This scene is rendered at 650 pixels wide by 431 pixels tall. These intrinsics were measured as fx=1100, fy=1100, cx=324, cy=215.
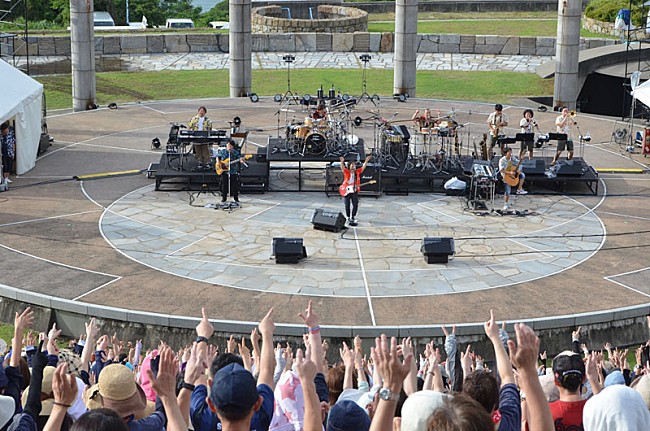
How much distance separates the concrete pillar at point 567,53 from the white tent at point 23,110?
18437mm

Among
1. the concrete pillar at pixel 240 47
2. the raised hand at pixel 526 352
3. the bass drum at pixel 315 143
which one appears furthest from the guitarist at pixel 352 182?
the concrete pillar at pixel 240 47

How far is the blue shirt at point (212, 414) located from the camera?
26.0 feet

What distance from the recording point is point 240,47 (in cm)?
4000

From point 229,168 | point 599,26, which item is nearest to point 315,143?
point 229,168

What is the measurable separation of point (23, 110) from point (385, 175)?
954cm

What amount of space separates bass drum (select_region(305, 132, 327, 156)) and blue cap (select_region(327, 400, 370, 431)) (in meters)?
20.1

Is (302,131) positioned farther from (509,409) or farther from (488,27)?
(488,27)

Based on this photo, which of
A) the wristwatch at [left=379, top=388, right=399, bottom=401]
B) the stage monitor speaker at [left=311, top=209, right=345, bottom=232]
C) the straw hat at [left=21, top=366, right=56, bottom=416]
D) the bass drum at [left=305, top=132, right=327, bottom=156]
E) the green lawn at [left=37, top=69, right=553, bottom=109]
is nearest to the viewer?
the wristwatch at [left=379, top=388, right=399, bottom=401]

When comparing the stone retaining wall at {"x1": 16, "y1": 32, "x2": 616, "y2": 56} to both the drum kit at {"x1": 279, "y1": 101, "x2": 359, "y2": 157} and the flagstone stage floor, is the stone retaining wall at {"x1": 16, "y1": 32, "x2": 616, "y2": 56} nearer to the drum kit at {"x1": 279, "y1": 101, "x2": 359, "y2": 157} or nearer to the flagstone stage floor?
the flagstone stage floor

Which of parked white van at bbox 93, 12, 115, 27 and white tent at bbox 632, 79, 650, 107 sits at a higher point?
parked white van at bbox 93, 12, 115, 27

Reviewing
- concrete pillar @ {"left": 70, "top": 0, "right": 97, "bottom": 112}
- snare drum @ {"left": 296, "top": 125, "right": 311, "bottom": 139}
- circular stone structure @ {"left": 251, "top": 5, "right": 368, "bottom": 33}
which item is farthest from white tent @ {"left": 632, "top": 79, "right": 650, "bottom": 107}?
circular stone structure @ {"left": 251, "top": 5, "right": 368, "bottom": 33}

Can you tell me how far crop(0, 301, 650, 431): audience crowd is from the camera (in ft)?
21.4

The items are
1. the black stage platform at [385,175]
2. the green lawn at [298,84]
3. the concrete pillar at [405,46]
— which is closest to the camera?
the black stage platform at [385,175]

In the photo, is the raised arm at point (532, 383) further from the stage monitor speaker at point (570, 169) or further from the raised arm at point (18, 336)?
the stage monitor speaker at point (570, 169)
